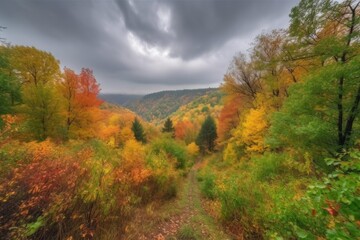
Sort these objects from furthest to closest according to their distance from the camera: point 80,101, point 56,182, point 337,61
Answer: point 80,101 → point 337,61 → point 56,182

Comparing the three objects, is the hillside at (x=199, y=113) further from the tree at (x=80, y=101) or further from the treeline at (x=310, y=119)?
the treeline at (x=310, y=119)

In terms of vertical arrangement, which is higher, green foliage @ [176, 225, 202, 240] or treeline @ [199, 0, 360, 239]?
treeline @ [199, 0, 360, 239]

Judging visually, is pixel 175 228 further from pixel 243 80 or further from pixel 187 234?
pixel 243 80

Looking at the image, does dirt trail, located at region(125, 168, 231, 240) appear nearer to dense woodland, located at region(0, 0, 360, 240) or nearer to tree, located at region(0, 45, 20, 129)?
dense woodland, located at region(0, 0, 360, 240)

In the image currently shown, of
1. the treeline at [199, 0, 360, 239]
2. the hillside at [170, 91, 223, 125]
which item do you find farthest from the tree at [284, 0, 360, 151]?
the hillside at [170, 91, 223, 125]

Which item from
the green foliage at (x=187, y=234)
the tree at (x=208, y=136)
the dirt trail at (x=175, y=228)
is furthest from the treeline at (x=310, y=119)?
the tree at (x=208, y=136)

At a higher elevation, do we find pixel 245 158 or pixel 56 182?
pixel 56 182

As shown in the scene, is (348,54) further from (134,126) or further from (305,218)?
(134,126)

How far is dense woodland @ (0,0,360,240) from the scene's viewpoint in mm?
2984

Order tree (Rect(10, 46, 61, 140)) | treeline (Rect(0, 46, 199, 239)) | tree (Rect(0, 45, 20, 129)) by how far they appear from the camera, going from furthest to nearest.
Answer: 1. tree (Rect(10, 46, 61, 140))
2. tree (Rect(0, 45, 20, 129))
3. treeline (Rect(0, 46, 199, 239))

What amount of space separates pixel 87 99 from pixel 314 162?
60.5 feet

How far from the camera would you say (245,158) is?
1759 cm

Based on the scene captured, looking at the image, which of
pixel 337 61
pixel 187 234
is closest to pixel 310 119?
pixel 337 61

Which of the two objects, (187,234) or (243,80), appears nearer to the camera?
(187,234)
